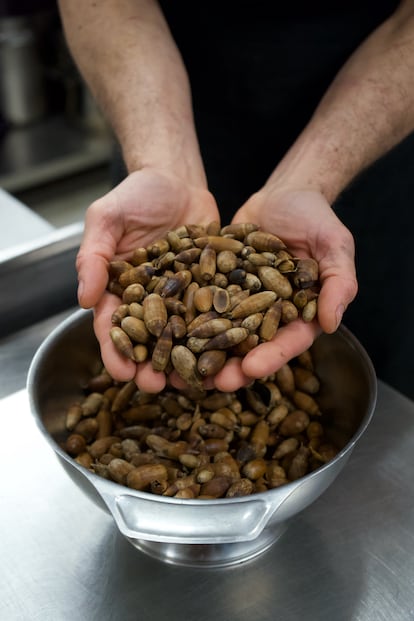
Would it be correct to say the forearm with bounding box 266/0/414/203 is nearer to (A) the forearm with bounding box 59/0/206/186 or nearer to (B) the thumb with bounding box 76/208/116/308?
(A) the forearm with bounding box 59/0/206/186

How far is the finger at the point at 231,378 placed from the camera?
754mm

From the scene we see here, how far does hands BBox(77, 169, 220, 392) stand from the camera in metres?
0.77

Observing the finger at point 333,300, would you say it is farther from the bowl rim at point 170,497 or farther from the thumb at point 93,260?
the thumb at point 93,260

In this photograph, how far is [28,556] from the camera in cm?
Answer: 75

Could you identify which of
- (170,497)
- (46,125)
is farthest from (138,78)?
(46,125)

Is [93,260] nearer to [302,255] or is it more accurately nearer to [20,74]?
[302,255]

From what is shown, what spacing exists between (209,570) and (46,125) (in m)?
2.17

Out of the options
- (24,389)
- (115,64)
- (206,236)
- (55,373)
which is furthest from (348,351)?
(115,64)

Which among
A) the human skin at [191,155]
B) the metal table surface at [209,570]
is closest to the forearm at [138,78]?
the human skin at [191,155]

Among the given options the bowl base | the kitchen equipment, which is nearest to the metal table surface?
the bowl base

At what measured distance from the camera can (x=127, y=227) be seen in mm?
900

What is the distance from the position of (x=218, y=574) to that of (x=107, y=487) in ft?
0.69

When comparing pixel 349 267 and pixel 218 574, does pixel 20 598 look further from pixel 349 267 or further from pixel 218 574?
pixel 349 267

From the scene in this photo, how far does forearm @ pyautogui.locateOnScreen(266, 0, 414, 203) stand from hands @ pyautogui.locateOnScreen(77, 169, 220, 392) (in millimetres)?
128
